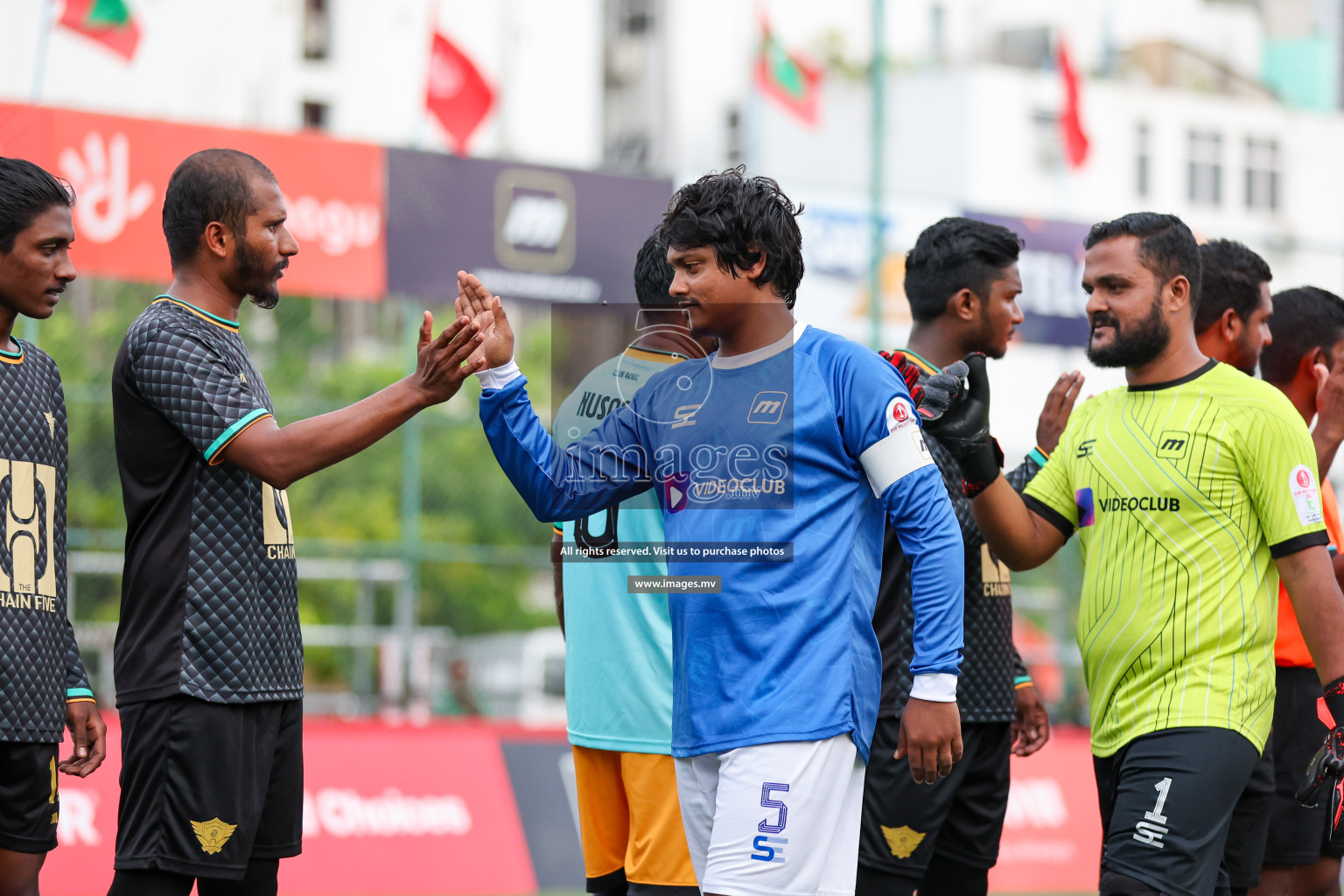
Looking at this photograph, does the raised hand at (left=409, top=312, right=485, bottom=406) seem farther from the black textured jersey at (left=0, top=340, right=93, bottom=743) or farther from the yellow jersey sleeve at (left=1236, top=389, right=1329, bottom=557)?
the yellow jersey sleeve at (left=1236, top=389, right=1329, bottom=557)

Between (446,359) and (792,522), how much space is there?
93cm

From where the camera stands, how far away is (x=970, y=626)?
5.32 metres

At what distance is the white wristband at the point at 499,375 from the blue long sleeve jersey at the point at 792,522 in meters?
0.02

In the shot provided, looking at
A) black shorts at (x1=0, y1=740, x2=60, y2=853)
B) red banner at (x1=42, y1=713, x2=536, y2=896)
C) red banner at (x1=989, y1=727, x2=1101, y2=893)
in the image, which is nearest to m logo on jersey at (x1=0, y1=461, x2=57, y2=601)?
black shorts at (x1=0, y1=740, x2=60, y2=853)

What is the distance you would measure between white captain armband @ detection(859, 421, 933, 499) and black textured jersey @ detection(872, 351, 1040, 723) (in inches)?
45.1

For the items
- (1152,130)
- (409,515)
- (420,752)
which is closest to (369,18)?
(1152,130)

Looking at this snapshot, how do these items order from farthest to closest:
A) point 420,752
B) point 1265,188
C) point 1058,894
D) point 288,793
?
1. point 1265,188
2. point 1058,894
3. point 420,752
4. point 288,793

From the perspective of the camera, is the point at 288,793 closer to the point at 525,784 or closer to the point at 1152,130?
the point at 525,784

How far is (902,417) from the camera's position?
3.91 meters

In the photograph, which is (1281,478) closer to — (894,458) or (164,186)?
(894,458)

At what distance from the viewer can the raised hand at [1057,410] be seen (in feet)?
17.6

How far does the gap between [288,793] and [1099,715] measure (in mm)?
2289

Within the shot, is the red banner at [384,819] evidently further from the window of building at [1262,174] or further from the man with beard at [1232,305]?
the window of building at [1262,174]

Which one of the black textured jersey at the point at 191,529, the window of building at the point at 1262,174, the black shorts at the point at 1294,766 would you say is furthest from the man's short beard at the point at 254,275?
the window of building at the point at 1262,174
